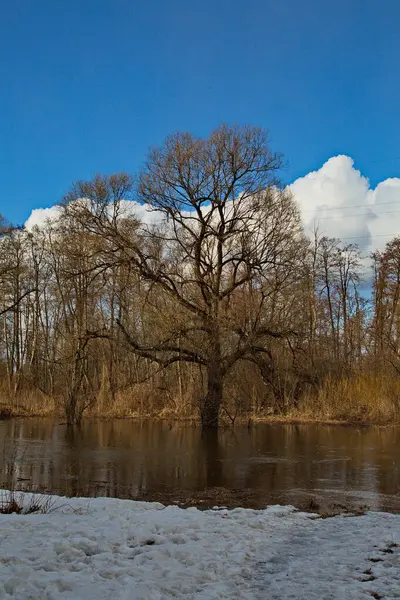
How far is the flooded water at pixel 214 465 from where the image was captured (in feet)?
35.0

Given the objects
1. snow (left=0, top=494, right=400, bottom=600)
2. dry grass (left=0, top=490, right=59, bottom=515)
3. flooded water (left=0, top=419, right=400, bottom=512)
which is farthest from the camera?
flooded water (left=0, top=419, right=400, bottom=512)

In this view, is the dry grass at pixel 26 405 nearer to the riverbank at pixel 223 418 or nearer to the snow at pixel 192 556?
the riverbank at pixel 223 418

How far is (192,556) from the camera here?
5438 mm

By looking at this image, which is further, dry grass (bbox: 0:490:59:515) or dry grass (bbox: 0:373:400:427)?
dry grass (bbox: 0:373:400:427)

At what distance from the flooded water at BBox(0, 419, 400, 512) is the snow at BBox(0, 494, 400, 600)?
267 centimetres

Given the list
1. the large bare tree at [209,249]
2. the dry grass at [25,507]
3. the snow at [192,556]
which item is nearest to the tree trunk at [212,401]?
the large bare tree at [209,249]

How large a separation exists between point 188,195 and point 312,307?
13.6m

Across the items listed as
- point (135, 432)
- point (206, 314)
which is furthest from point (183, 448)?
point (206, 314)

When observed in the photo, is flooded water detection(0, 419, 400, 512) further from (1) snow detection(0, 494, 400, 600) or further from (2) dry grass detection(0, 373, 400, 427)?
(1) snow detection(0, 494, 400, 600)

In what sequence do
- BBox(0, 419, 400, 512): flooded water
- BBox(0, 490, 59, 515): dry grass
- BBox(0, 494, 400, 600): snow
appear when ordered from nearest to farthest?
BBox(0, 494, 400, 600): snow, BBox(0, 490, 59, 515): dry grass, BBox(0, 419, 400, 512): flooded water

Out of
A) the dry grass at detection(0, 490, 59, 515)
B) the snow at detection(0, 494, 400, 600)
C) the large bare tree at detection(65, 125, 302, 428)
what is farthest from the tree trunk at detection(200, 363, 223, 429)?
the snow at detection(0, 494, 400, 600)

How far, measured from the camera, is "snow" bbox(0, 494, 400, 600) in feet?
14.5

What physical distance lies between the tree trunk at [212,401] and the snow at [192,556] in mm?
16620

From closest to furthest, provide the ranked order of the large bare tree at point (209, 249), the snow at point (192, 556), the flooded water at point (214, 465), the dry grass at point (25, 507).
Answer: the snow at point (192, 556), the dry grass at point (25, 507), the flooded water at point (214, 465), the large bare tree at point (209, 249)
